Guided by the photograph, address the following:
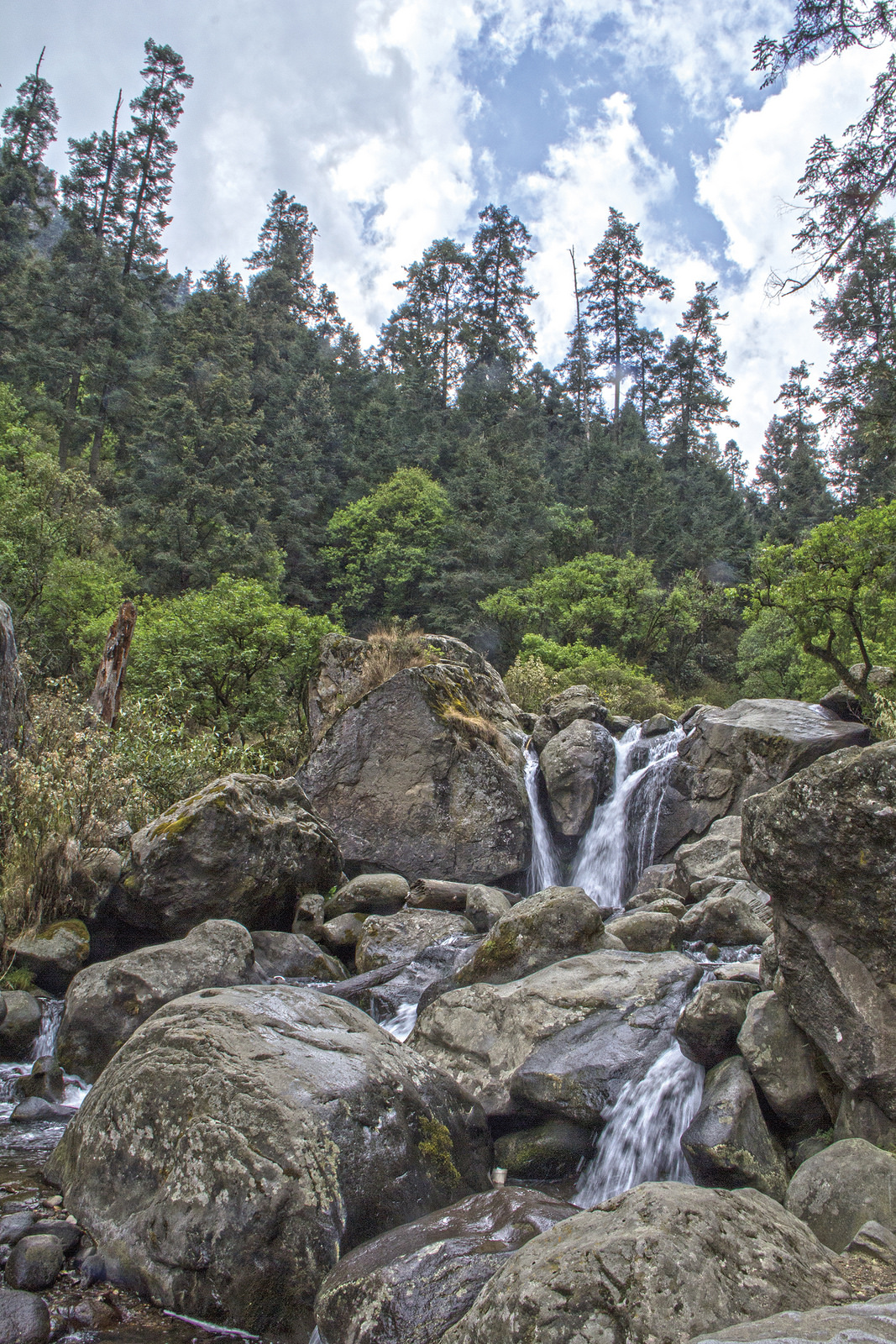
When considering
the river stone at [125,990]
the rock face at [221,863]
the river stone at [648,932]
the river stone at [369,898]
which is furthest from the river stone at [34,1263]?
the river stone at [369,898]

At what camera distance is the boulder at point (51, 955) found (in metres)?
8.05

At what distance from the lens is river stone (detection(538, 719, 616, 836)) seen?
50.6ft

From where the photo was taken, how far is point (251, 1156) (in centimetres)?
402

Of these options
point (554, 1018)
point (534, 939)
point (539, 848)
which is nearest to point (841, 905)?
point (554, 1018)

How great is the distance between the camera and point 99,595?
20578mm

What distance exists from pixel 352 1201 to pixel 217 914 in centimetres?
599

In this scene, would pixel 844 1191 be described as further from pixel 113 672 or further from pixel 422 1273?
pixel 113 672

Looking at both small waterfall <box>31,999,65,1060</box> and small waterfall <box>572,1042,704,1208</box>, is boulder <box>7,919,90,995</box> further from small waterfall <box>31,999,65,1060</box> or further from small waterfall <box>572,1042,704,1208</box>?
small waterfall <box>572,1042,704,1208</box>

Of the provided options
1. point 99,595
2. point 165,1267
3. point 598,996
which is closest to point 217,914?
point 598,996

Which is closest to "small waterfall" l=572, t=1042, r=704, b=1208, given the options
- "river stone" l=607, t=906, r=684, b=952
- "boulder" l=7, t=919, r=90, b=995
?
"river stone" l=607, t=906, r=684, b=952

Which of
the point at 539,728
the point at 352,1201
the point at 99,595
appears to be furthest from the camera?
the point at 99,595

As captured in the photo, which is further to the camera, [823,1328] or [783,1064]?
[783,1064]

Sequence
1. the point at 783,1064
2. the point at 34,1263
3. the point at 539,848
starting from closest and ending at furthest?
the point at 34,1263 < the point at 783,1064 < the point at 539,848

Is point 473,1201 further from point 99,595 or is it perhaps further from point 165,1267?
point 99,595
